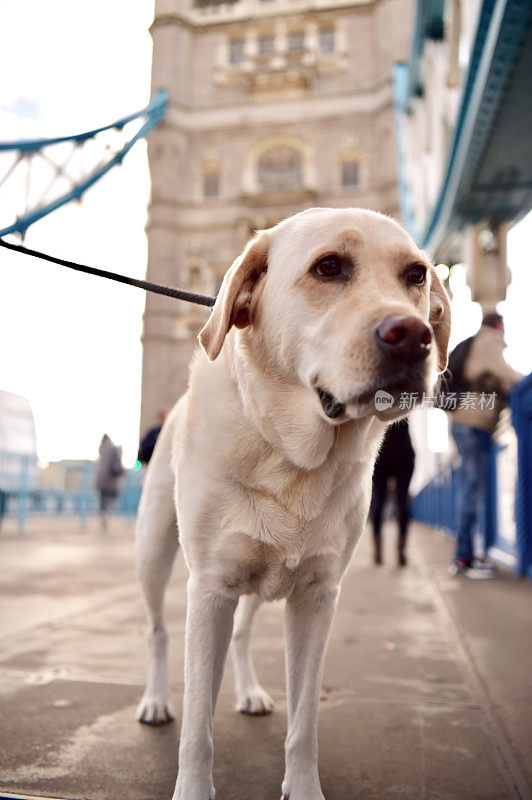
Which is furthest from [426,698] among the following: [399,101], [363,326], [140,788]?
[399,101]

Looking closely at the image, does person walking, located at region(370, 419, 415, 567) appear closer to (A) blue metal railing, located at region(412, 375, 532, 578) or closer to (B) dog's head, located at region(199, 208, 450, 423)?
(A) blue metal railing, located at region(412, 375, 532, 578)

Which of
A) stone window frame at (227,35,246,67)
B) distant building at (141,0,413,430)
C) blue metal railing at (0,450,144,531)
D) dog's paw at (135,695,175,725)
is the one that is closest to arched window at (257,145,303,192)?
distant building at (141,0,413,430)

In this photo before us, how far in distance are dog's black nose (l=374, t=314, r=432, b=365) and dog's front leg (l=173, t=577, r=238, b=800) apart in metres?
0.76

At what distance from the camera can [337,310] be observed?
56.7 inches

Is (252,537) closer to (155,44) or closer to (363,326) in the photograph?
(363,326)

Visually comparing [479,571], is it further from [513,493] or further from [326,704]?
[326,704]

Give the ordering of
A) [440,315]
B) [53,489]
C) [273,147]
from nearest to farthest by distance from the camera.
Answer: [440,315] → [53,489] → [273,147]

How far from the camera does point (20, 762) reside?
5.73ft

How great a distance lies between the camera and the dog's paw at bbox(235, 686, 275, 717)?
220 cm

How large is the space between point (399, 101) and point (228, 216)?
456 inches

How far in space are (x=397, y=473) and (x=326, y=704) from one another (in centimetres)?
424

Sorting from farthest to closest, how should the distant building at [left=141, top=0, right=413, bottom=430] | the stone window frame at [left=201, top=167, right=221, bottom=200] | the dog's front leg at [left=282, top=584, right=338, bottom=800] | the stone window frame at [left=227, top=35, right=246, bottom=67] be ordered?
the stone window frame at [left=227, top=35, right=246, bottom=67] < the stone window frame at [left=201, top=167, right=221, bottom=200] < the distant building at [left=141, top=0, right=413, bottom=430] < the dog's front leg at [left=282, top=584, right=338, bottom=800]

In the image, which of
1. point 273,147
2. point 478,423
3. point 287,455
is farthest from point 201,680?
point 273,147

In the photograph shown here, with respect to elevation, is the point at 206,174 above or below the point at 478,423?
above
